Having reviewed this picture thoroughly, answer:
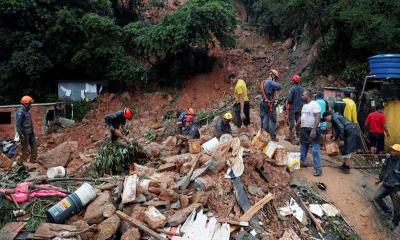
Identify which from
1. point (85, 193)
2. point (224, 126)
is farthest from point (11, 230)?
point (224, 126)

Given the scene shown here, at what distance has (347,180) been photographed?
8102 millimetres

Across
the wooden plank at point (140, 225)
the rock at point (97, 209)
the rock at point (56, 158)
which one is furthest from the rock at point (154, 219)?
the rock at point (56, 158)

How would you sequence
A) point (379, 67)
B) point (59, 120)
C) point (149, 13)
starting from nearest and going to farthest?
point (379, 67)
point (59, 120)
point (149, 13)

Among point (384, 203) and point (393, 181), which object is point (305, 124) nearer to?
point (393, 181)

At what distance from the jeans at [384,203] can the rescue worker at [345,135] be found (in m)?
1.12

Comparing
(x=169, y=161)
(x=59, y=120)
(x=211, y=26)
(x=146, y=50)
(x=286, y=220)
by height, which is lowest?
(x=59, y=120)

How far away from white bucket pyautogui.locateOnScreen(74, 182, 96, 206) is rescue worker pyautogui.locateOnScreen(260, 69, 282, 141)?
435 centimetres

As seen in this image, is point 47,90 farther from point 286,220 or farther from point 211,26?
point 286,220

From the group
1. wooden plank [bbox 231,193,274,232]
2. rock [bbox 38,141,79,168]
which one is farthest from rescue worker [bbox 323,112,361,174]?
rock [bbox 38,141,79,168]

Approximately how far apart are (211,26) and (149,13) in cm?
951

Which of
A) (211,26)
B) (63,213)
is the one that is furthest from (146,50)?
(63,213)

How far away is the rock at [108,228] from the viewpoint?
562 cm

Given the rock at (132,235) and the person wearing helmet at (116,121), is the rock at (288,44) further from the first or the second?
the rock at (132,235)

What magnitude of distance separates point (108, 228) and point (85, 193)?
0.87m
